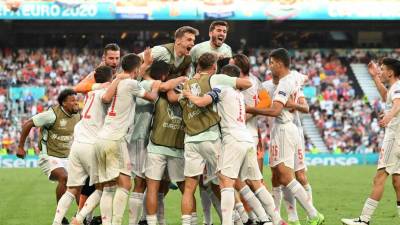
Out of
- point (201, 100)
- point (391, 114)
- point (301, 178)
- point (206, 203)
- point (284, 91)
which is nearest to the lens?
point (201, 100)

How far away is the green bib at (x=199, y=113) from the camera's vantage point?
37.2 ft

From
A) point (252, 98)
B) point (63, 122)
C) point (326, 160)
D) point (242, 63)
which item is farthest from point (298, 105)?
point (326, 160)

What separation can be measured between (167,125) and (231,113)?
104 centimetres

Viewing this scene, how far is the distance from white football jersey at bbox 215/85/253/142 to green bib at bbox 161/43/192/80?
1.39 metres

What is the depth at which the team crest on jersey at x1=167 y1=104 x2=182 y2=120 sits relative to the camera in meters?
11.9

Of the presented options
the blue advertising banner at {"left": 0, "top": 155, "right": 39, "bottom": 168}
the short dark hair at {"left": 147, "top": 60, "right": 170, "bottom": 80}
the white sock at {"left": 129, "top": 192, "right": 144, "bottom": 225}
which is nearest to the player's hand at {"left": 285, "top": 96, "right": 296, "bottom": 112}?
the short dark hair at {"left": 147, "top": 60, "right": 170, "bottom": 80}

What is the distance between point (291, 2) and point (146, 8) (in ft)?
24.5

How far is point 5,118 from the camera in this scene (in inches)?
1565

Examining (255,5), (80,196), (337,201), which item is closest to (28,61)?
(255,5)

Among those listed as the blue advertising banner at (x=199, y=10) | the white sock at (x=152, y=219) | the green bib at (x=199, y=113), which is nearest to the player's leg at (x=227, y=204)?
the green bib at (x=199, y=113)

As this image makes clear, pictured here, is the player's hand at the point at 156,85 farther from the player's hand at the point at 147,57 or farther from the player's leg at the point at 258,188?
the player's leg at the point at 258,188

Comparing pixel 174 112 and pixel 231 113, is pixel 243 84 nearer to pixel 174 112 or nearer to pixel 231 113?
pixel 231 113

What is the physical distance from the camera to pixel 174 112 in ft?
39.2

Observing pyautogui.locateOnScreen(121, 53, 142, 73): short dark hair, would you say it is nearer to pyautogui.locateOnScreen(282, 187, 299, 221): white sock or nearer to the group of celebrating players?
the group of celebrating players
